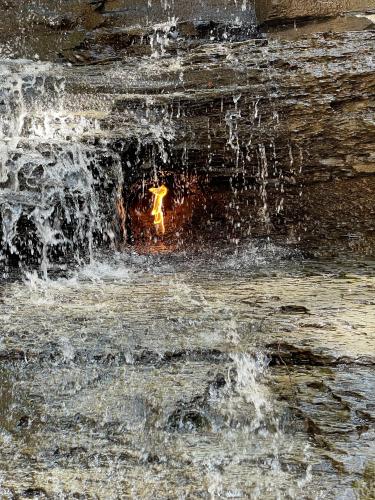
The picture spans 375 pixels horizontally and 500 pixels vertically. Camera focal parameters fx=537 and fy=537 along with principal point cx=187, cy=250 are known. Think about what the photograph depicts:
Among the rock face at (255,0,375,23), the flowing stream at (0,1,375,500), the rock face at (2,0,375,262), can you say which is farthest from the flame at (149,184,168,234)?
the rock face at (255,0,375,23)

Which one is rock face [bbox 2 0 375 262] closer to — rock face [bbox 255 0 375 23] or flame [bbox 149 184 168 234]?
rock face [bbox 255 0 375 23]

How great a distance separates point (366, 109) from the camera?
5332 mm

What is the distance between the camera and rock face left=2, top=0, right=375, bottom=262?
17.6 ft

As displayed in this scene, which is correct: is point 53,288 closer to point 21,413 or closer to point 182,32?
point 21,413

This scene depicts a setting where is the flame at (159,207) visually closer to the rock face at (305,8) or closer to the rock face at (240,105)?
the rock face at (240,105)

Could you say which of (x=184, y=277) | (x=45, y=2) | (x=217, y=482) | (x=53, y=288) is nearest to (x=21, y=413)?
(x=217, y=482)

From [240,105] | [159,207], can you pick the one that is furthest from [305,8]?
[159,207]

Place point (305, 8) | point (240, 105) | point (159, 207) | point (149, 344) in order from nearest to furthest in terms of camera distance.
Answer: point (149, 344) → point (240, 105) → point (305, 8) → point (159, 207)

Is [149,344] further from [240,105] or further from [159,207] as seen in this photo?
[159,207]

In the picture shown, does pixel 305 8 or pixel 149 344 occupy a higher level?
pixel 305 8

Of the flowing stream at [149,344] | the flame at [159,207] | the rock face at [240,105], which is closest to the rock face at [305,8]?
the rock face at [240,105]

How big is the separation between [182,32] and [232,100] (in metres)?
1.64

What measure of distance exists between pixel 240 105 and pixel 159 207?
285cm

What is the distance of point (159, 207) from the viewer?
315 inches
